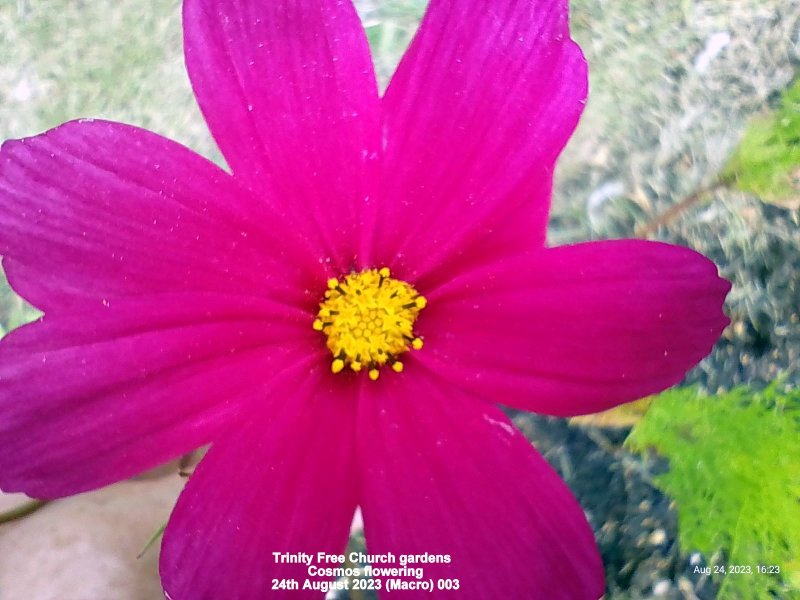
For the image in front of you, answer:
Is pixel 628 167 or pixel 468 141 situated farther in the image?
pixel 628 167

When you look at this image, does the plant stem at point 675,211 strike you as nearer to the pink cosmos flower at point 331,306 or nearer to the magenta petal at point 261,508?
the pink cosmos flower at point 331,306

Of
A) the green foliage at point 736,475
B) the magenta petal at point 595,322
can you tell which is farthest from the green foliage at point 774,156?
the magenta petal at point 595,322

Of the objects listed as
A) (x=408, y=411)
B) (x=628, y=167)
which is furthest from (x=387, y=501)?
(x=628, y=167)

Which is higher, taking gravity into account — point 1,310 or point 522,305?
point 1,310

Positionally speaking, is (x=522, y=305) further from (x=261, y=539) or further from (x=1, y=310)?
(x=1, y=310)

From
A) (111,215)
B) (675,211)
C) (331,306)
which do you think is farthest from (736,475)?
(111,215)

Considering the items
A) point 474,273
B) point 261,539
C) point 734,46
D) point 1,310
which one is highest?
point 734,46

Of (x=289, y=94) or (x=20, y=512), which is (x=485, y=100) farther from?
(x=20, y=512)

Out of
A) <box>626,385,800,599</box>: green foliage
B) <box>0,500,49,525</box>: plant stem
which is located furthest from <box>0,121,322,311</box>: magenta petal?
<box>626,385,800,599</box>: green foliage
